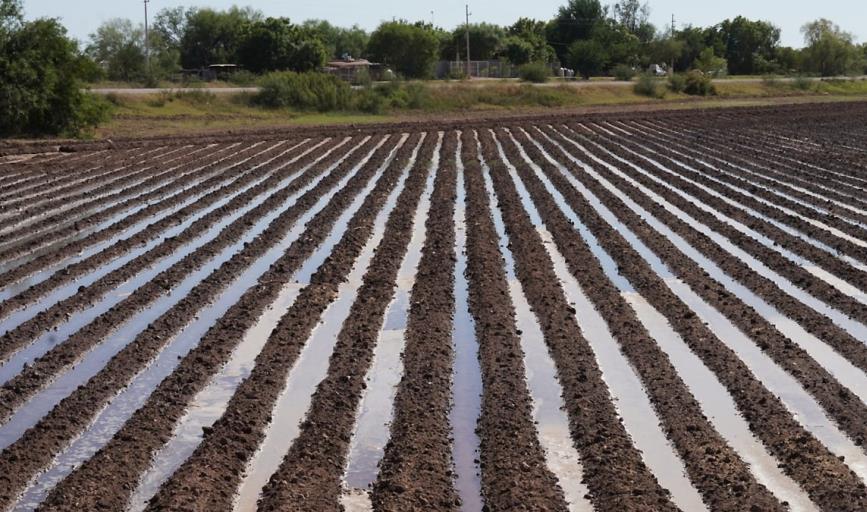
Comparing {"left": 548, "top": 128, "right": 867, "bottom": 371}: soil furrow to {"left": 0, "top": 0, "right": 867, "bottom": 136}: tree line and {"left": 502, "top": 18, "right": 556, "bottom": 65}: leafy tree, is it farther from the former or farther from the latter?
{"left": 502, "top": 18, "right": 556, "bottom": 65}: leafy tree

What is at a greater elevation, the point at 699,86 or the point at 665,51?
the point at 665,51

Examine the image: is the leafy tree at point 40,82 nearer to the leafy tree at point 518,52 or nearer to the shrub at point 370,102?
the shrub at point 370,102

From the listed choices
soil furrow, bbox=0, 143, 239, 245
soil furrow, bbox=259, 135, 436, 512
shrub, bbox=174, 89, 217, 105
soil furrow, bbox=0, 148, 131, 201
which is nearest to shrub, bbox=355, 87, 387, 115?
shrub, bbox=174, 89, 217, 105

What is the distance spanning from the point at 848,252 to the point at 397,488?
10.1m

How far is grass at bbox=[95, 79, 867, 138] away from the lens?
43156 mm

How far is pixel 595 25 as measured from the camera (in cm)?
9944

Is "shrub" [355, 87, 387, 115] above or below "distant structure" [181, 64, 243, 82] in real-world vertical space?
below

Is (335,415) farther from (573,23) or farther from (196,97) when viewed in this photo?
(573,23)

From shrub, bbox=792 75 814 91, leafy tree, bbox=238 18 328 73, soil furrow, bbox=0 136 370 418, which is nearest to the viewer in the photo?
soil furrow, bbox=0 136 370 418

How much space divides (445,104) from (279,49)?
59.1 ft

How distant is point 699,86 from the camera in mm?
66312

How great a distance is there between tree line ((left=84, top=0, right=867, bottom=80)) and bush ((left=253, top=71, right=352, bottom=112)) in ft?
35.4

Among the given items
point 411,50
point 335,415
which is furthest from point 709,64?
point 335,415

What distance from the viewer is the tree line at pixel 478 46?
69625 mm
